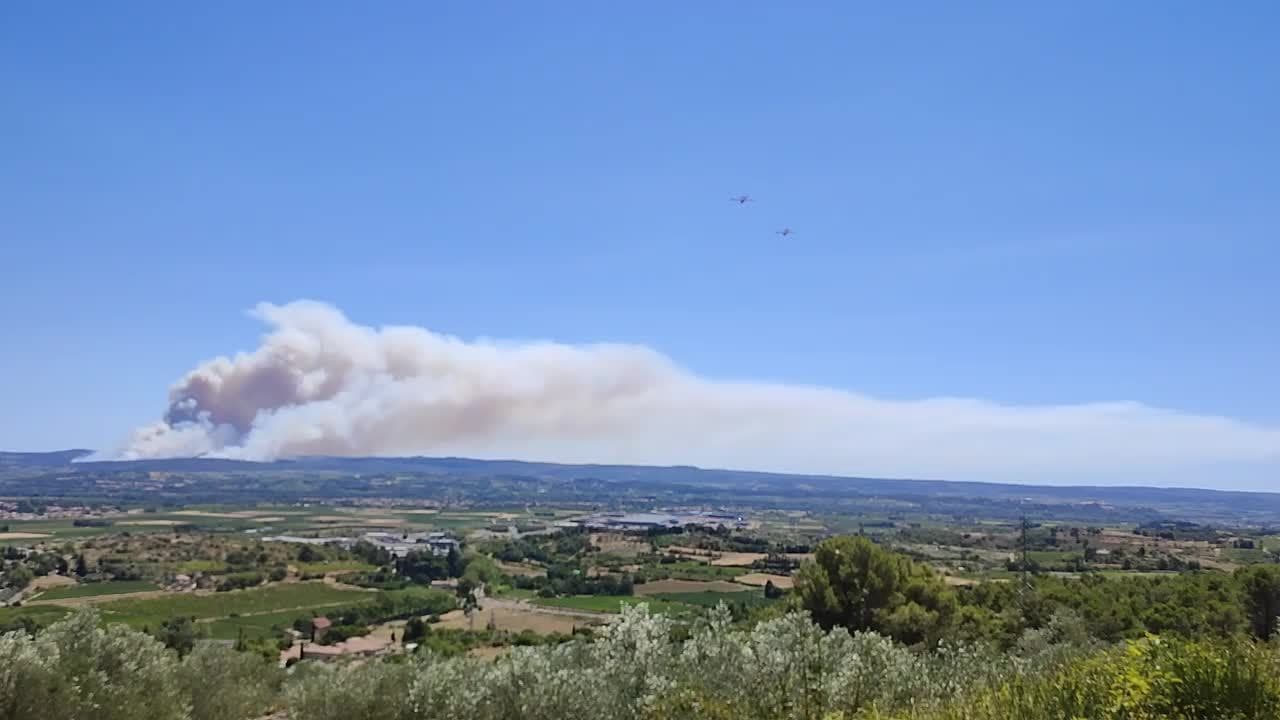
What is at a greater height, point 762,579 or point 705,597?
point 705,597

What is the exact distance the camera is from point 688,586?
9994 cm

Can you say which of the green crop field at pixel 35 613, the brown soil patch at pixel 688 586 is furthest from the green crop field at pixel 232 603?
the brown soil patch at pixel 688 586

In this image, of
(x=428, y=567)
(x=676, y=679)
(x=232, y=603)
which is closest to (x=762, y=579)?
(x=428, y=567)

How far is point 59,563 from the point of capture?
115 metres

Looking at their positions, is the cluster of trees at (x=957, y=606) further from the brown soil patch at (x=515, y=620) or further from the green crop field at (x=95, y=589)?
the green crop field at (x=95, y=589)

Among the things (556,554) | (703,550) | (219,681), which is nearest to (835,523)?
(703,550)

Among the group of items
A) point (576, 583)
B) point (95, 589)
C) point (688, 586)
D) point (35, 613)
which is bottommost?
point (95, 589)

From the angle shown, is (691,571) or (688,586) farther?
(691,571)

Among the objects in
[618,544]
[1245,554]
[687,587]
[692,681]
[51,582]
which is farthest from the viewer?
[618,544]

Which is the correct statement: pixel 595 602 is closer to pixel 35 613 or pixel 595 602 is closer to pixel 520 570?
pixel 520 570

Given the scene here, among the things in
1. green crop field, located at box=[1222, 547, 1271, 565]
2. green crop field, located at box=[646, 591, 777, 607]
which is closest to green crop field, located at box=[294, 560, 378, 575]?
green crop field, located at box=[646, 591, 777, 607]

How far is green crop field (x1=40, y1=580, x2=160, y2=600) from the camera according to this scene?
9125 cm

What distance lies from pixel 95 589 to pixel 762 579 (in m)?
73.8

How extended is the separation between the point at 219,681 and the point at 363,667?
6493 millimetres
